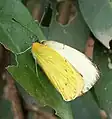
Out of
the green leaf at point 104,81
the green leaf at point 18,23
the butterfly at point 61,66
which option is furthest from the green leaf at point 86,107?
the green leaf at point 18,23

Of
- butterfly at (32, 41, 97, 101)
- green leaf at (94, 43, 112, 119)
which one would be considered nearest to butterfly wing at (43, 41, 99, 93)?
butterfly at (32, 41, 97, 101)

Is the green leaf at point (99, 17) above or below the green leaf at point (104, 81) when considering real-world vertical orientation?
above

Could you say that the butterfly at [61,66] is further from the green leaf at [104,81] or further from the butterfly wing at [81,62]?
the green leaf at [104,81]

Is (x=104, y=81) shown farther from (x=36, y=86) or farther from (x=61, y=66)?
(x=36, y=86)

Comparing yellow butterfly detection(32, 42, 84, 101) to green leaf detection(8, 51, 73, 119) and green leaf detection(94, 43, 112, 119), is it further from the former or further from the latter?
green leaf detection(94, 43, 112, 119)

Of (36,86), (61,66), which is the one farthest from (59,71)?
(36,86)
